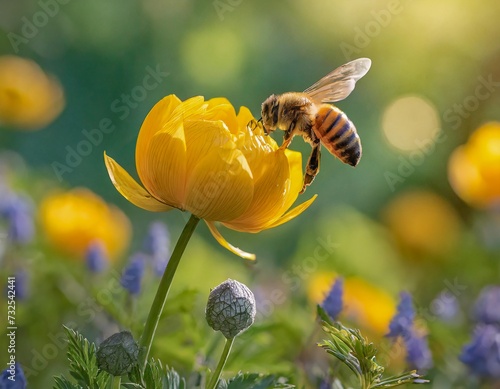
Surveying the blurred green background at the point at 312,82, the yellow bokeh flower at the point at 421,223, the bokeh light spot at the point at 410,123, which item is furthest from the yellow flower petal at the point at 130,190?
the bokeh light spot at the point at 410,123

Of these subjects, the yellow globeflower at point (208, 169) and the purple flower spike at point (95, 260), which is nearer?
the yellow globeflower at point (208, 169)

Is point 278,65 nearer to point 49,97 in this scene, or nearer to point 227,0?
point 227,0

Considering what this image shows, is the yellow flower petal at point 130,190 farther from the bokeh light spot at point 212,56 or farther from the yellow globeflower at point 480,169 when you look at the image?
the bokeh light spot at point 212,56

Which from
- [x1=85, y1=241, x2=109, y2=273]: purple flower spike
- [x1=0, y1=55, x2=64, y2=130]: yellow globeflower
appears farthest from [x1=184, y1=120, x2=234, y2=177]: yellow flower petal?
[x1=0, y1=55, x2=64, y2=130]: yellow globeflower

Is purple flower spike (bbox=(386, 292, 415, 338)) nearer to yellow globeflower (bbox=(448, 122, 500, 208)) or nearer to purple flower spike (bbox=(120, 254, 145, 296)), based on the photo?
purple flower spike (bbox=(120, 254, 145, 296))

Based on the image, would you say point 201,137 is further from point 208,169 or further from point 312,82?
point 312,82
